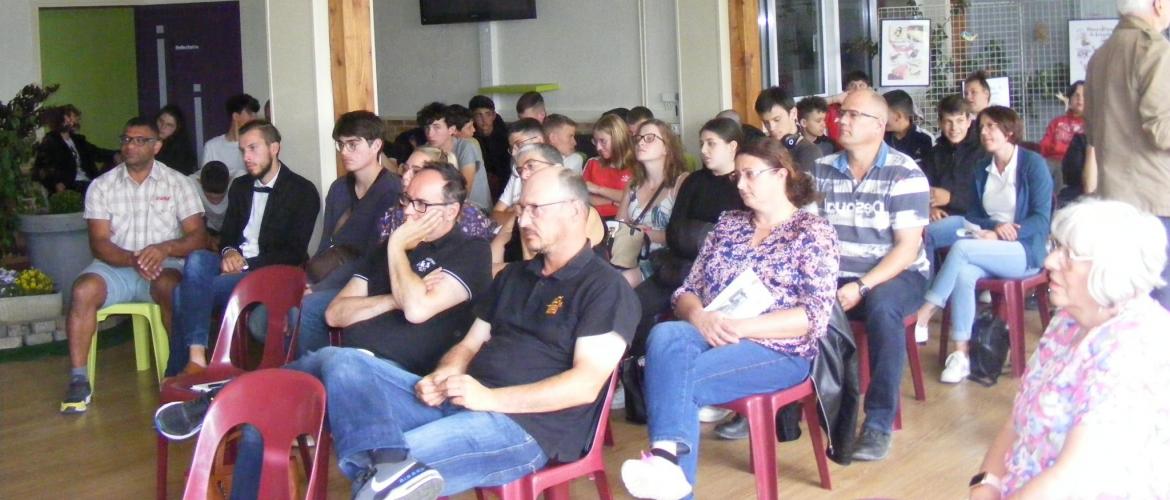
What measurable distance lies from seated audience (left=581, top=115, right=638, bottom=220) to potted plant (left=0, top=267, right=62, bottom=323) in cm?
319

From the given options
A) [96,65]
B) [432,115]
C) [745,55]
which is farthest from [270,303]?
[96,65]

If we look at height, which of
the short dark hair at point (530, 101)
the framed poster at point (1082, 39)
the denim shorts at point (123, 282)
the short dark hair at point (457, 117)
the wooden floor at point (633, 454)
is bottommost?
the wooden floor at point (633, 454)

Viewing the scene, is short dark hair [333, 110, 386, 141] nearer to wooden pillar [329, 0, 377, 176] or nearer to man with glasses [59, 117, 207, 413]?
Result: wooden pillar [329, 0, 377, 176]

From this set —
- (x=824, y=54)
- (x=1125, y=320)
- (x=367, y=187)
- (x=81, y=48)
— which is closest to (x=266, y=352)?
(x=367, y=187)

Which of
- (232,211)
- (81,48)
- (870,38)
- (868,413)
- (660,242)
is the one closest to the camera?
(868,413)

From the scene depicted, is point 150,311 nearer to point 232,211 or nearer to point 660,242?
point 232,211

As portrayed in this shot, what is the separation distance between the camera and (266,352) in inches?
174

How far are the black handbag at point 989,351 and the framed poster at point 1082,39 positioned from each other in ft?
10.6

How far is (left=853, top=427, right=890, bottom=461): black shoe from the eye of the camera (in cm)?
414

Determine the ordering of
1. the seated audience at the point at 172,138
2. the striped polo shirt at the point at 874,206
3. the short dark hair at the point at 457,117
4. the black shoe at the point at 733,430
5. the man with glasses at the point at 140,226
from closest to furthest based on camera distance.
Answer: the striped polo shirt at the point at 874,206
the black shoe at the point at 733,430
the man with glasses at the point at 140,226
the short dark hair at the point at 457,117
the seated audience at the point at 172,138

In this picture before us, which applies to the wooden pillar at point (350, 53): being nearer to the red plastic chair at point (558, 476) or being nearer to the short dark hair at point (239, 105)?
the short dark hair at point (239, 105)

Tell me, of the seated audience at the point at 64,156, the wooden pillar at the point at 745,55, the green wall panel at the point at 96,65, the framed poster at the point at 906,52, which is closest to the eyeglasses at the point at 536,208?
the wooden pillar at the point at 745,55

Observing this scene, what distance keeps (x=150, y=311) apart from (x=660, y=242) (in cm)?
239

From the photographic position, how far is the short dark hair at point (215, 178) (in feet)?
21.5
